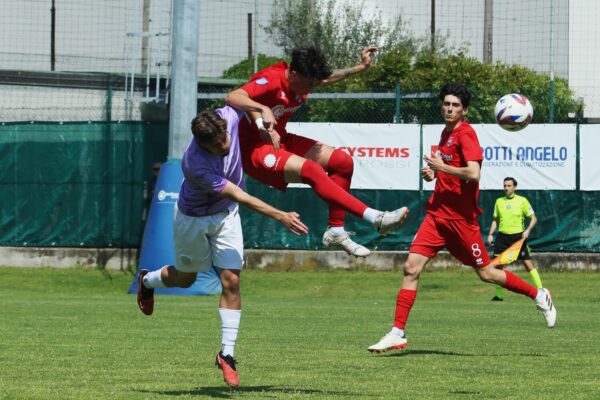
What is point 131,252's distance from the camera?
2662cm

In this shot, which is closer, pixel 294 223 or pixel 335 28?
pixel 294 223

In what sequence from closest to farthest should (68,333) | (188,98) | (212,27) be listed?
1. (68,333)
2. (188,98)
3. (212,27)

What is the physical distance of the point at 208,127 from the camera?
9.48m

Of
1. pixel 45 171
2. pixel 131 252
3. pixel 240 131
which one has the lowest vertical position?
pixel 131 252

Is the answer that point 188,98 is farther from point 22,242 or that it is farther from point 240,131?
point 240,131

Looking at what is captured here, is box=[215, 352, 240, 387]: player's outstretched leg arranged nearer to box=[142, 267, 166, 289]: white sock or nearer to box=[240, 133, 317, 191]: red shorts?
box=[142, 267, 166, 289]: white sock

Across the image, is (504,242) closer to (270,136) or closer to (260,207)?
(270,136)

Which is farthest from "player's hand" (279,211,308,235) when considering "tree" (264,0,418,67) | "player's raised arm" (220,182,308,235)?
"tree" (264,0,418,67)

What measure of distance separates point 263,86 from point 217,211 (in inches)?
52.6

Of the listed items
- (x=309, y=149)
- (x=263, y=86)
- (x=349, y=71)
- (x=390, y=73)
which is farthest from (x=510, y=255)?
(x=263, y=86)

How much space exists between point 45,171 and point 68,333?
1272cm

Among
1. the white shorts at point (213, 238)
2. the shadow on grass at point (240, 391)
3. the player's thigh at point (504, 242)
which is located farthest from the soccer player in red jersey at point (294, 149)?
the player's thigh at point (504, 242)

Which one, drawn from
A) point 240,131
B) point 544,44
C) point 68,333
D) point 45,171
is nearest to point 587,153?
point 544,44

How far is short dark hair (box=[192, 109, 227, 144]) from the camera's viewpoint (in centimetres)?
946
